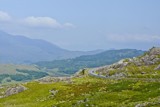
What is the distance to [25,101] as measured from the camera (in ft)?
295

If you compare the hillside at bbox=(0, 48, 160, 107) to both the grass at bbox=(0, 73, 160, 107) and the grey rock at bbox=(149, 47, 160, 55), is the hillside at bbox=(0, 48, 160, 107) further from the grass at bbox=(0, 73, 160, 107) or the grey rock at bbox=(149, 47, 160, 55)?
the grey rock at bbox=(149, 47, 160, 55)

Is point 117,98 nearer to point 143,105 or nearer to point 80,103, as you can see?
point 80,103

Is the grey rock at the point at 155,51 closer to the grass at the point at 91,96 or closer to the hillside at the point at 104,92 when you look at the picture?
the hillside at the point at 104,92

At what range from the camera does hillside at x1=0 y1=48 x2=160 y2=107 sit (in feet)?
209

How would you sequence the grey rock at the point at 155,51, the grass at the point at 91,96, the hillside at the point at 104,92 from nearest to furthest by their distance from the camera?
1. the grass at the point at 91,96
2. the hillside at the point at 104,92
3. the grey rock at the point at 155,51

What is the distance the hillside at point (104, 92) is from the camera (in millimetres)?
63578

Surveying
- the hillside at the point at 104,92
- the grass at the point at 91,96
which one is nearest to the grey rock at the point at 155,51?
the hillside at the point at 104,92

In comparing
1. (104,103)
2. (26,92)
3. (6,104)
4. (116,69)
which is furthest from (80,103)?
(116,69)

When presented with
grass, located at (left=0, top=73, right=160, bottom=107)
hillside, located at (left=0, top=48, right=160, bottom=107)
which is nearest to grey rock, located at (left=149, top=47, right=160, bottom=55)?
hillside, located at (left=0, top=48, right=160, bottom=107)

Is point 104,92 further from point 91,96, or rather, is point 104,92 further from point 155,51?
point 155,51

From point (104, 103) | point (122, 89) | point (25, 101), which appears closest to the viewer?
point (104, 103)

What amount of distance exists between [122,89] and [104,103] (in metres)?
15.9

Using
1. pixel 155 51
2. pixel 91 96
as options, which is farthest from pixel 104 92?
pixel 155 51

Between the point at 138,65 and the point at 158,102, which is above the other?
the point at 138,65
